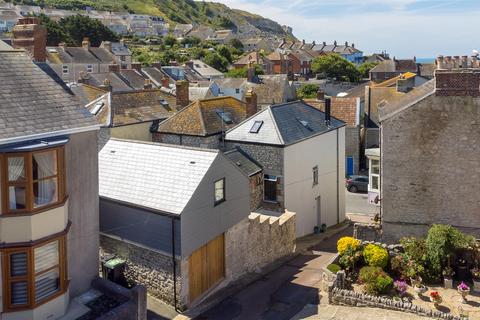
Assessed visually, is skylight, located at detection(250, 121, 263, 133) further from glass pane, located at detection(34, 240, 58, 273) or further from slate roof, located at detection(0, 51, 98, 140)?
glass pane, located at detection(34, 240, 58, 273)

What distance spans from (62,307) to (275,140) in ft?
52.5

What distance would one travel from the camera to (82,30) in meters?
119

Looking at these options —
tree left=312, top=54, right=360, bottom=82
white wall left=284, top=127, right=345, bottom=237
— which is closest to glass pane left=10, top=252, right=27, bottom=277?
white wall left=284, top=127, right=345, bottom=237

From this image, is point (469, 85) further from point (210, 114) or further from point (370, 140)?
point (370, 140)

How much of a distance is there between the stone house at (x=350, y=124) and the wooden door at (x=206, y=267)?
26002 mm

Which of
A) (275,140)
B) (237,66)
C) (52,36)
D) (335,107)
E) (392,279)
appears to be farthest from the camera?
(52,36)

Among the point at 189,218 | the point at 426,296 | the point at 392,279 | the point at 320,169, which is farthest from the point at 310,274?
the point at 320,169

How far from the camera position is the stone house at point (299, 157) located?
93.7ft

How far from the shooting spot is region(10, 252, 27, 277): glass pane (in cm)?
1427

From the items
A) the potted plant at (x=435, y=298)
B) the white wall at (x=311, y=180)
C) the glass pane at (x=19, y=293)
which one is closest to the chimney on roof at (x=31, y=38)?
the glass pane at (x=19, y=293)

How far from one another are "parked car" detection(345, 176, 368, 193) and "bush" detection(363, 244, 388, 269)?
2100cm

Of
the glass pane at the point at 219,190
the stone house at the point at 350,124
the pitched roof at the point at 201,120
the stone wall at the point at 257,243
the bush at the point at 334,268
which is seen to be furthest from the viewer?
the stone house at the point at 350,124

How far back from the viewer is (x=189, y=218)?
18375 millimetres

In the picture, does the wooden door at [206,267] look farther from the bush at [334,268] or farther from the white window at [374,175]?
the white window at [374,175]
